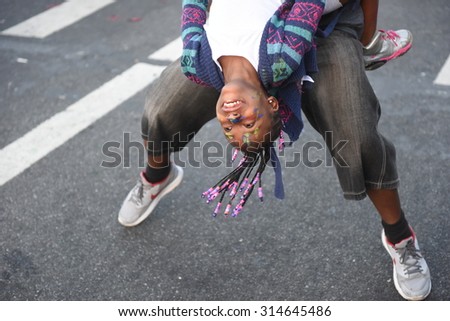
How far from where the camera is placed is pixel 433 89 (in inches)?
177

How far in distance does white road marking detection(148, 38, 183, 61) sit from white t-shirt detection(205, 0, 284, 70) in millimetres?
2761

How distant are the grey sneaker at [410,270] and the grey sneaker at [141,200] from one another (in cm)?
121

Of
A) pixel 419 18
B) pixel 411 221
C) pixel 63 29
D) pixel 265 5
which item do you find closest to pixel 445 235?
pixel 411 221

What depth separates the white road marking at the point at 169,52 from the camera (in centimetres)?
516

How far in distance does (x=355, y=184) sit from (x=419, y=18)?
3.56 metres

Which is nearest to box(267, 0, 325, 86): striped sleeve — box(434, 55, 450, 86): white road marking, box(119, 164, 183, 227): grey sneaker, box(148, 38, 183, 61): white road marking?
box(119, 164, 183, 227): grey sneaker

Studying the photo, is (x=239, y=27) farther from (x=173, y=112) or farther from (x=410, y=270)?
(x=410, y=270)

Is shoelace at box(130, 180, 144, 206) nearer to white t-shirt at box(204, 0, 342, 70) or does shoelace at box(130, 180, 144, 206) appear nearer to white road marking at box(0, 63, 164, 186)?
white road marking at box(0, 63, 164, 186)

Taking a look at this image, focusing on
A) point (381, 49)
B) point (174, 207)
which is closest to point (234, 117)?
point (381, 49)

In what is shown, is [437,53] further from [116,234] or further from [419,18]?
[116,234]

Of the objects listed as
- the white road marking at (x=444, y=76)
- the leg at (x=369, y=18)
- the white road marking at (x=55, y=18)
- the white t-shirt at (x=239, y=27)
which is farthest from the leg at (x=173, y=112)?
the white road marking at (x=55, y=18)

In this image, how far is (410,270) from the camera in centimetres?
281

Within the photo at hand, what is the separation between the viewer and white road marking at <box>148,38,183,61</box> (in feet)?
16.9

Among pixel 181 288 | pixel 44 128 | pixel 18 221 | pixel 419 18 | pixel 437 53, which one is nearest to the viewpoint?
pixel 181 288
